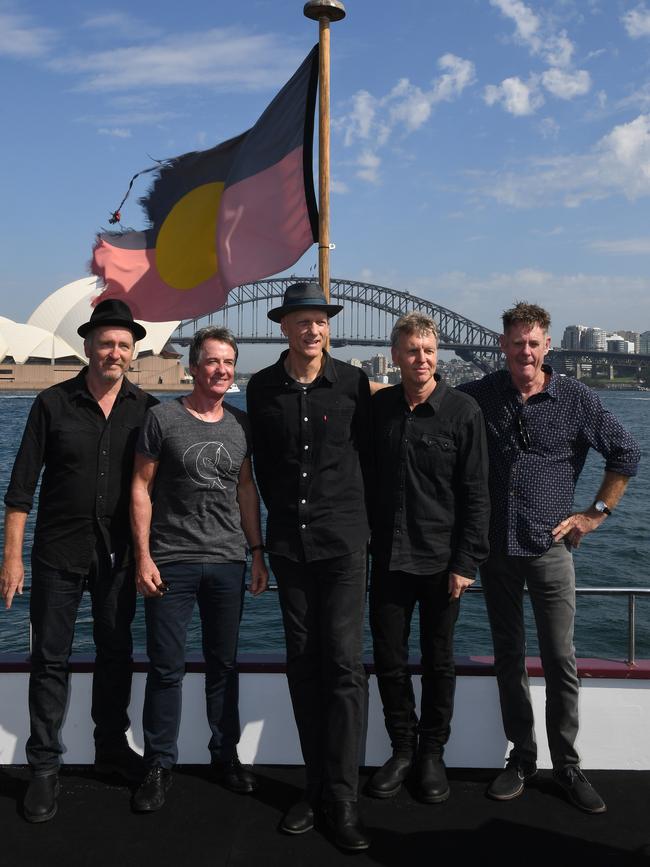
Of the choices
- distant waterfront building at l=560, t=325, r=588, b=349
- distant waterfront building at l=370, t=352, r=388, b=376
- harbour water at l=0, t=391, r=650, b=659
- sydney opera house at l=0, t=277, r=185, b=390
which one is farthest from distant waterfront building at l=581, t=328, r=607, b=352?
harbour water at l=0, t=391, r=650, b=659

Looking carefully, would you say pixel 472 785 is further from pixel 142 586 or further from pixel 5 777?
pixel 5 777

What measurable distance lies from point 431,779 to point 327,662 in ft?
2.16

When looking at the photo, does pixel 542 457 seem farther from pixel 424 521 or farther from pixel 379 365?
pixel 379 365

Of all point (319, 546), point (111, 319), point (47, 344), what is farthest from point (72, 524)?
point (47, 344)

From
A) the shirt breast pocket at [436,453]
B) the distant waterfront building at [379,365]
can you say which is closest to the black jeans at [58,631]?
the shirt breast pocket at [436,453]

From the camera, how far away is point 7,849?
2.63 m

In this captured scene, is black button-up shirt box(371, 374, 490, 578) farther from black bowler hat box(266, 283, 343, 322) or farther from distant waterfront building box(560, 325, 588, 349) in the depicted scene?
distant waterfront building box(560, 325, 588, 349)

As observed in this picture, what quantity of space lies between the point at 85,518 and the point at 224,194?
2681 millimetres

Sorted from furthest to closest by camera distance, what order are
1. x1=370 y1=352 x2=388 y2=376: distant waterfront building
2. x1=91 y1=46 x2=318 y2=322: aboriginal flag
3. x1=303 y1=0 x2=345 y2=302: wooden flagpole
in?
x1=370 y1=352 x2=388 y2=376: distant waterfront building < x1=91 y1=46 x2=318 y2=322: aboriginal flag < x1=303 y1=0 x2=345 y2=302: wooden flagpole

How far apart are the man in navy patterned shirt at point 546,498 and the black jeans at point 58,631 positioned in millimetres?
1479

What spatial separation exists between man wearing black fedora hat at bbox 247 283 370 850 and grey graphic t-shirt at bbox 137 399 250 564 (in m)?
0.15

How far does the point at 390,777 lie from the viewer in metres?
2.98

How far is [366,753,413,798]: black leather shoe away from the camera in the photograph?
2957mm

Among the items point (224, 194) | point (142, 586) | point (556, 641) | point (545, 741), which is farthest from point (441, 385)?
point (224, 194)
